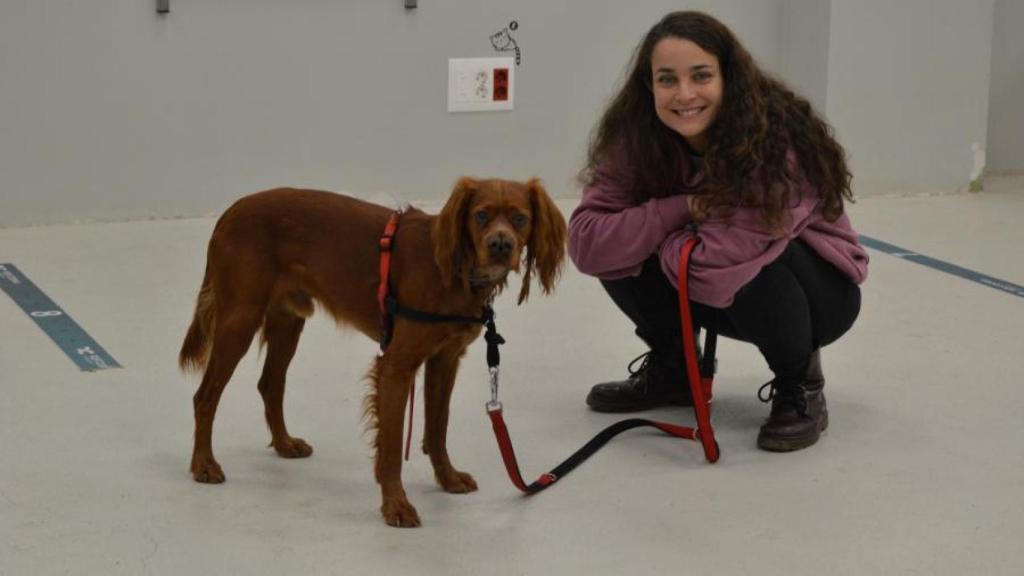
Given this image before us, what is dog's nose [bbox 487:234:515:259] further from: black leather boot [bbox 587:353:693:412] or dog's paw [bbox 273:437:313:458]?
black leather boot [bbox 587:353:693:412]

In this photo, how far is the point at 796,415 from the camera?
9.77ft

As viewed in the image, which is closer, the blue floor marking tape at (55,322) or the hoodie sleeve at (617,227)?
the hoodie sleeve at (617,227)

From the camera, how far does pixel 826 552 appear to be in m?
2.45

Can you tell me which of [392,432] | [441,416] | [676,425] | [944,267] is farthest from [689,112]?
[944,267]

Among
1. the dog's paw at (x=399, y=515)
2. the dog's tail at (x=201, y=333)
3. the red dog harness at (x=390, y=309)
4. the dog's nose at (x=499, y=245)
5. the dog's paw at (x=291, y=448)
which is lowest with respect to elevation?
the dog's paw at (x=399, y=515)

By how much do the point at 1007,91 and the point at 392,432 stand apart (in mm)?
4410

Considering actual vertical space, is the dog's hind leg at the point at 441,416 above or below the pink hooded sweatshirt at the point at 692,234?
below

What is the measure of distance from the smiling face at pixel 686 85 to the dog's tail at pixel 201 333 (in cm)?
93

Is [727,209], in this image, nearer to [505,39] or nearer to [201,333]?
[201,333]

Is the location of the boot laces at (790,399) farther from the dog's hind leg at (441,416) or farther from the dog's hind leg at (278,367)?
the dog's hind leg at (278,367)

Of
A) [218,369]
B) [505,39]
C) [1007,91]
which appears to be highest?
[505,39]

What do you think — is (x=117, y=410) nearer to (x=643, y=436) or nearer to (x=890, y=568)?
(x=643, y=436)

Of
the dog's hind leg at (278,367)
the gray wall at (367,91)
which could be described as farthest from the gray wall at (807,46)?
the dog's hind leg at (278,367)

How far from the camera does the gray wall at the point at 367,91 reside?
486 centimetres
